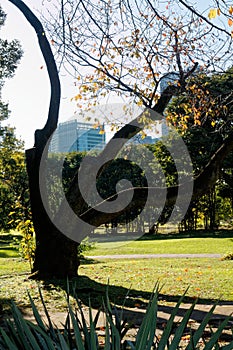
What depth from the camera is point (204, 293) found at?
8430 millimetres

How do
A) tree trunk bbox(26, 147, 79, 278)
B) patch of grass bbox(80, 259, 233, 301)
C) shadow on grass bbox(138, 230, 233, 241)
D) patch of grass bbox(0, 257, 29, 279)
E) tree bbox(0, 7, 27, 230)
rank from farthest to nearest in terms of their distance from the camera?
shadow on grass bbox(138, 230, 233, 241), tree bbox(0, 7, 27, 230), patch of grass bbox(0, 257, 29, 279), tree trunk bbox(26, 147, 79, 278), patch of grass bbox(80, 259, 233, 301)

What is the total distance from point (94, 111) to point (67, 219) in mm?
2389

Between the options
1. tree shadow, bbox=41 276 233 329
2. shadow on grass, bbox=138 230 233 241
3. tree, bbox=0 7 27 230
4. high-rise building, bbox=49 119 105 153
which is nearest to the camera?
tree shadow, bbox=41 276 233 329

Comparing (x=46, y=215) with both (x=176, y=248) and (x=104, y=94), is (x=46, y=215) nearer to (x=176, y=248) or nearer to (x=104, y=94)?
(x=104, y=94)

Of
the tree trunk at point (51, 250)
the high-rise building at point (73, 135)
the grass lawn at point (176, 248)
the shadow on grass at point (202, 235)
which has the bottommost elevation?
the grass lawn at point (176, 248)

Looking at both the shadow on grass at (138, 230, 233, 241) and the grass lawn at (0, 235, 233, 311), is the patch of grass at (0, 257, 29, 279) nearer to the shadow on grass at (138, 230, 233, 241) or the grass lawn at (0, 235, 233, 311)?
the grass lawn at (0, 235, 233, 311)

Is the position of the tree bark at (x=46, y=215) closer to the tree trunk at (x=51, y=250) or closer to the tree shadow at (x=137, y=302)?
the tree trunk at (x=51, y=250)

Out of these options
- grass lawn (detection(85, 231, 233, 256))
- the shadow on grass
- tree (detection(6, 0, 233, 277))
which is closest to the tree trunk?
tree (detection(6, 0, 233, 277))

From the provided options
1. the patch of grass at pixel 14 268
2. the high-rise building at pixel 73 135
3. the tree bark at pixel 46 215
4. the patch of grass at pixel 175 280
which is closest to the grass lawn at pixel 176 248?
the patch of grass at pixel 14 268

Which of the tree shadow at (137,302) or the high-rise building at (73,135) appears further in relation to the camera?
the high-rise building at (73,135)

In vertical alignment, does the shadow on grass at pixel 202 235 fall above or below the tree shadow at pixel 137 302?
above

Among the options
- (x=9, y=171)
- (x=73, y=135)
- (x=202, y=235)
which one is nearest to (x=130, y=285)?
(x=73, y=135)

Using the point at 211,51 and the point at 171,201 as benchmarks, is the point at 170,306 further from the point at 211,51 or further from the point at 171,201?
the point at 211,51

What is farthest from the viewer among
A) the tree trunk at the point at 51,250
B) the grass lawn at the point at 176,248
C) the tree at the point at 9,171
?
the tree at the point at 9,171
